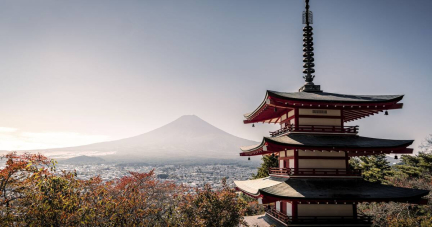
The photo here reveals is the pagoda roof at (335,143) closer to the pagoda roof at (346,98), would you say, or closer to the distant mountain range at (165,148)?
the pagoda roof at (346,98)

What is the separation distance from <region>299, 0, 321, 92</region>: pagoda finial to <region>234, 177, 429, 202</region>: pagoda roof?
5657 millimetres

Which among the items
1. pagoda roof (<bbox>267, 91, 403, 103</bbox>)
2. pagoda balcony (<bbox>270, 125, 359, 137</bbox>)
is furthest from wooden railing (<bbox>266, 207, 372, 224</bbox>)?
pagoda roof (<bbox>267, 91, 403, 103</bbox>)

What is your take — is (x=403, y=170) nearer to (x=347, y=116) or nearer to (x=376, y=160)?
(x=376, y=160)

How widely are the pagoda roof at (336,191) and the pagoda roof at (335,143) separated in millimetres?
1665

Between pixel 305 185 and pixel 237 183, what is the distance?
257 inches

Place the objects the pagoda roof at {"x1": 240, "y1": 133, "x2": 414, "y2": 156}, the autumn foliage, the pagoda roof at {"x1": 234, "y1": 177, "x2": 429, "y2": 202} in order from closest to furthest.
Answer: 1. the autumn foliage
2. the pagoda roof at {"x1": 234, "y1": 177, "x2": 429, "y2": 202}
3. the pagoda roof at {"x1": 240, "y1": 133, "x2": 414, "y2": 156}

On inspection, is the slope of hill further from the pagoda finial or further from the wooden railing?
the wooden railing

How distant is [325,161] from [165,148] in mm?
160416

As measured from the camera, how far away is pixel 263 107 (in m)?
15.8

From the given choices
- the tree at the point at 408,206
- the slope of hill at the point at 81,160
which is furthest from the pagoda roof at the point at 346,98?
the slope of hill at the point at 81,160

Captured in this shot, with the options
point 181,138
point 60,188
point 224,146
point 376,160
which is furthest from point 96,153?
point 60,188

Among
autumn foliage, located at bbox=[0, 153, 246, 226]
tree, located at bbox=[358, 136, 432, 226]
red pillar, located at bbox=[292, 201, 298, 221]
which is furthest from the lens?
tree, located at bbox=[358, 136, 432, 226]

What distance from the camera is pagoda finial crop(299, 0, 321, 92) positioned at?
17.3m

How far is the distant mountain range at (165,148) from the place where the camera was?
166m
